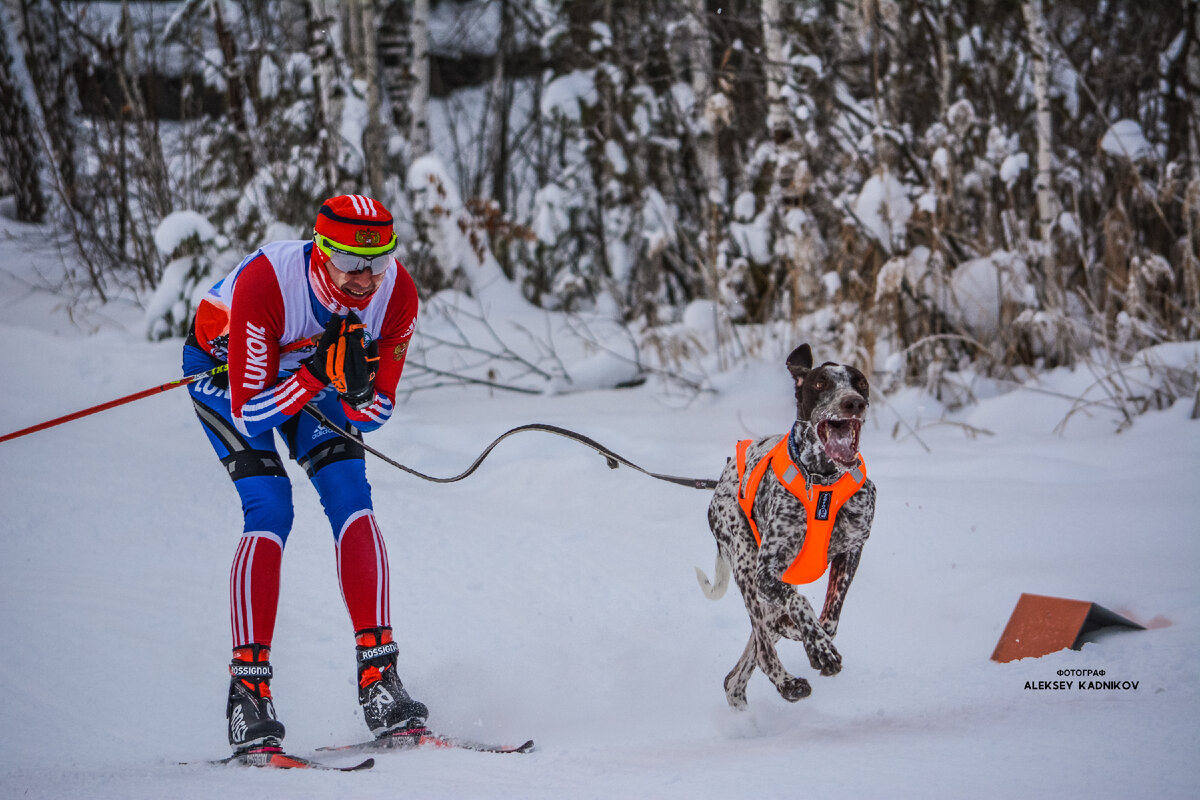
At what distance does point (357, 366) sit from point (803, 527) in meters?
1.28

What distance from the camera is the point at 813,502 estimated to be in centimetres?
246

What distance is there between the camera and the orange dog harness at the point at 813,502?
2.46 meters

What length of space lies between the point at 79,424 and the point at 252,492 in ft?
11.6

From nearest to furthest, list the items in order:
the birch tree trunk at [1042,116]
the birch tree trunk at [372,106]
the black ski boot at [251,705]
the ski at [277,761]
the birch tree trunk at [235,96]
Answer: the ski at [277,761] → the black ski boot at [251,705] → the birch tree trunk at [1042,116] → the birch tree trunk at [235,96] → the birch tree trunk at [372,106]

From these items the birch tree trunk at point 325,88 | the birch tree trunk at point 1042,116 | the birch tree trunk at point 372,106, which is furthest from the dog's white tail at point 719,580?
the birch tree trunk at point 372,106

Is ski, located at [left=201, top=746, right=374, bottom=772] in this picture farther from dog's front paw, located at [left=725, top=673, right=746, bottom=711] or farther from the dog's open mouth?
the dog's open mouth

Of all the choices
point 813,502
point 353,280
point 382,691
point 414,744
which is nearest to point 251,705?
point 382,691

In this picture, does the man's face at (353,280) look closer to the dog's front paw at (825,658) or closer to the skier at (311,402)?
the skier at (311,402)

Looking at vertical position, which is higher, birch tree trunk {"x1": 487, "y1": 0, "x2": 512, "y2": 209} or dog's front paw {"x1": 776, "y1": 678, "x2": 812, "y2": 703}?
birch tree trunk {"x1": 487, "y1": 0, "x2": 512, "y2": 209}

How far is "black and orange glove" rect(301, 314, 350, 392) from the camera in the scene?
9.35 ft

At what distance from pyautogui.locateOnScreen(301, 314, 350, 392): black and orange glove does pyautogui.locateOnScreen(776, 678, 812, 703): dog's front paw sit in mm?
1415

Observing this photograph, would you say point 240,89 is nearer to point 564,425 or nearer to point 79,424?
point 79,424

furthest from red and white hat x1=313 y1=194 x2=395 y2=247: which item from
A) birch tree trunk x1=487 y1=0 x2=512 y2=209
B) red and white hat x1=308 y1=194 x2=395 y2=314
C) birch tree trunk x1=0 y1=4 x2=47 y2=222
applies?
birch tree trunk x1=487 y1=0 x2=512 y2=209

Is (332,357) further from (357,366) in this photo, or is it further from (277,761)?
(277,761)
